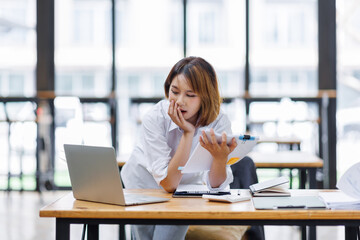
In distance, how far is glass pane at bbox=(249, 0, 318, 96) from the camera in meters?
6.21

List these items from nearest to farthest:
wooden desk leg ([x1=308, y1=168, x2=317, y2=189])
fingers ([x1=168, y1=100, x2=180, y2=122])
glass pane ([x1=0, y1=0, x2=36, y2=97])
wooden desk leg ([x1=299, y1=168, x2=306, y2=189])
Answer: fingers ([x1=168, y1=100, x2=180, y2=122])
wooden desk leg ([x1=308, y1=168, x2=317, y2=189])
wooden desk leg ([x1=299, y1=168, x2=306, y2=189])
glass pane ([x1=0, y1=0, x2=36, y2=97])

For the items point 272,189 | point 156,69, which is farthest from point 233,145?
point 156,69

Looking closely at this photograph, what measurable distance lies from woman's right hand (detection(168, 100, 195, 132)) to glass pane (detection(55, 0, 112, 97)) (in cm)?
432

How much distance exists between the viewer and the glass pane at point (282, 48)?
621 centimetres

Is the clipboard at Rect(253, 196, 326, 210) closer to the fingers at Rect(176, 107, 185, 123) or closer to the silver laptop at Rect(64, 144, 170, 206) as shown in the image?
the silver laptop at Rect(64, 144, 170, 206)

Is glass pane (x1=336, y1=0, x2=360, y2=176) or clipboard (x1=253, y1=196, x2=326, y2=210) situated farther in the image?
glass pane (x1=336, y1=0, x2=360, y2=176)

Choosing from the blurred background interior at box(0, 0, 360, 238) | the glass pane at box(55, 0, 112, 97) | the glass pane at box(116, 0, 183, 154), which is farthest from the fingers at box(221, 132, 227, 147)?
the glass pane at box(55, 0, 112, 97)

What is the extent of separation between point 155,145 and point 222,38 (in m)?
4.47

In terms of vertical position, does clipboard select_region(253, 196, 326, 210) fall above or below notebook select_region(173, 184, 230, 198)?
above

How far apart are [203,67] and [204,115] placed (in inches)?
7.1

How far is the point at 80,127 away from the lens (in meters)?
6.21

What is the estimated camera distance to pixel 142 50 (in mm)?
6387

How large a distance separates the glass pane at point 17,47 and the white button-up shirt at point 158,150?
14.2 feet

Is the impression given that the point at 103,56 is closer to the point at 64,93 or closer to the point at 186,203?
the point at 64,93
